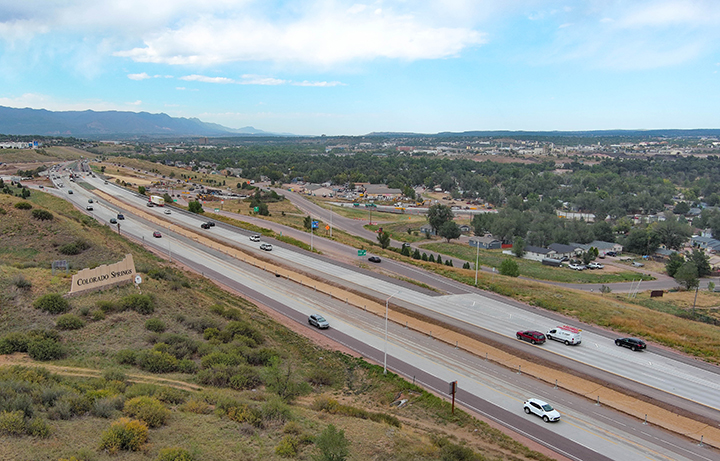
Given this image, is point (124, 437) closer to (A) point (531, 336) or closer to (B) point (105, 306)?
(B) point (105, 306)

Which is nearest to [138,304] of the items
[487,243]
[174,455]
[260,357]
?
[260,357]

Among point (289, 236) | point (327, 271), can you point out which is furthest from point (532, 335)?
point (289, 236)

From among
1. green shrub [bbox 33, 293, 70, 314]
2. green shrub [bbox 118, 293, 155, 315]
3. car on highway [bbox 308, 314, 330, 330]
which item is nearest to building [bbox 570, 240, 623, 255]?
car on highway [bbox 308, 314, 330, 330]

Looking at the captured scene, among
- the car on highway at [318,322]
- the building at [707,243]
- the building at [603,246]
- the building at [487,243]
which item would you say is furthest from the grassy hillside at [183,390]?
the building at [707,243]

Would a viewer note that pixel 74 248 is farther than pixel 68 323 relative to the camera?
Yes

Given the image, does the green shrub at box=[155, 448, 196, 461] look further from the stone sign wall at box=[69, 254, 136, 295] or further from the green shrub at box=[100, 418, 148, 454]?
the stone sign wall at box=[69, 254, 136, 295]

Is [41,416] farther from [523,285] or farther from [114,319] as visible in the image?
[523,285]
